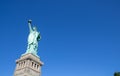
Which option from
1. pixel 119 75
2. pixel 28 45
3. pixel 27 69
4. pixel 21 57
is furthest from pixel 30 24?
pixel 119 75

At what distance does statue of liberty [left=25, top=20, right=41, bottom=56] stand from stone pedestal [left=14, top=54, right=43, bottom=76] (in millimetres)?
1361

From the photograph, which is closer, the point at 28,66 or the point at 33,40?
the point at 28,66

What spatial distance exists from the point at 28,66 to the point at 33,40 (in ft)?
18.5

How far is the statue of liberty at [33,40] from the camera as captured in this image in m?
32.9

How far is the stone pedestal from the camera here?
1163 inches

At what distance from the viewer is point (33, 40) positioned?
111 feet

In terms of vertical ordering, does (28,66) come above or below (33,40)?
below

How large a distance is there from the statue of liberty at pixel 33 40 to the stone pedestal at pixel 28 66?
1361 millimetres

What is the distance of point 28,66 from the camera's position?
2978 cm

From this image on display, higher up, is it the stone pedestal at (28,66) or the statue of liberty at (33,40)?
the statue of liberty at (33,40)

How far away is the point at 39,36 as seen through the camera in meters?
36.2

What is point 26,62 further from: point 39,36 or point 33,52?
point 39,36

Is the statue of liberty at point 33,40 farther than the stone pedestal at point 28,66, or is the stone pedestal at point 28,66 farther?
the statue of liberty at point 33,40

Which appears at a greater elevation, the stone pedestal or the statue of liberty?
the statue of liberty
